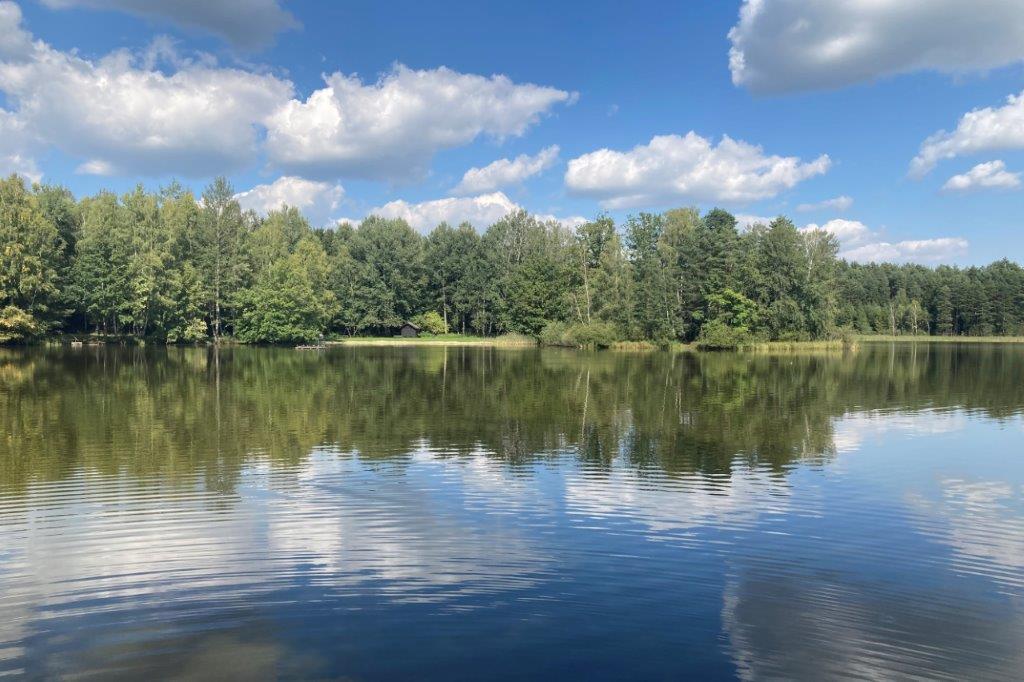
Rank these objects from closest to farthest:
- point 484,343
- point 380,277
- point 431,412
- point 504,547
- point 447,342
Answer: point 504,547
point 431,412
point 484,343
point 447,342
point 380,277

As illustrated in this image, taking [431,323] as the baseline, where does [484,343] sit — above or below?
below

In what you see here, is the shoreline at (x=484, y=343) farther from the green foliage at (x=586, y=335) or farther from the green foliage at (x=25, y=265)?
the green foliage at (x=25, y=265)

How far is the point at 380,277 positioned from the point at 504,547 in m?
109

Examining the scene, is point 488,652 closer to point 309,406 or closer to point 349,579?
point 349,579

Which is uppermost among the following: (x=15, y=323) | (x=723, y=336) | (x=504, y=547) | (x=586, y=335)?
(x=15, y=323)

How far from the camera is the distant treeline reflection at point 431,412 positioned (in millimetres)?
18453

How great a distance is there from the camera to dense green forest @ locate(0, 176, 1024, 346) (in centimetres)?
7931

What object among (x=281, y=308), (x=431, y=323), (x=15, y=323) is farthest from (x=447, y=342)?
(x=15, y=323)

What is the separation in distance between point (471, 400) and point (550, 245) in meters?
89.6

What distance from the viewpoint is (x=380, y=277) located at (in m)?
117

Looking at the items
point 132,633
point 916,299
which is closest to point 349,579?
point 132,633

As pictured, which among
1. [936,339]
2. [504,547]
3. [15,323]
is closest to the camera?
[504,547]

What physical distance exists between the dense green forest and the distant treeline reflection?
99.0ft

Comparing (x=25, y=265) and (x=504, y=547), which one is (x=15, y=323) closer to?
(x=25, y=265)
